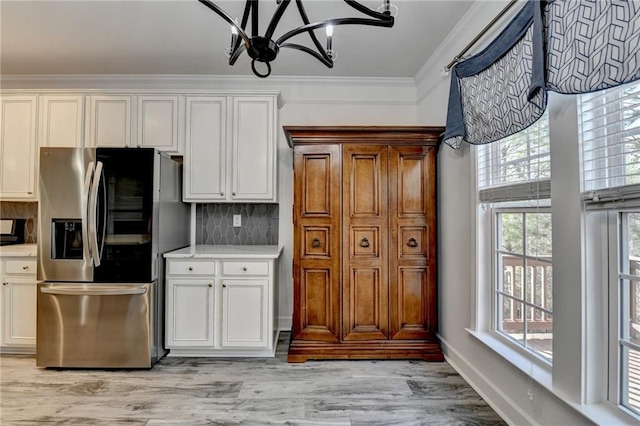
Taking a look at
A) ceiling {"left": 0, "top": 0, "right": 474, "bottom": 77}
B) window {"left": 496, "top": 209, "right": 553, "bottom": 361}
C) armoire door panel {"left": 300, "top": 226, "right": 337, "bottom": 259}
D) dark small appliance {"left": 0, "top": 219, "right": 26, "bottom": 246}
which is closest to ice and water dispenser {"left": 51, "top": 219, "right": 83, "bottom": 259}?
dark small appliance {"left": 0, "top": 219, "right": 26, "bottom": 246}

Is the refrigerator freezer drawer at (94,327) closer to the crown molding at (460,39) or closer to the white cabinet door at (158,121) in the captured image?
the white cabinet door at (158,121)

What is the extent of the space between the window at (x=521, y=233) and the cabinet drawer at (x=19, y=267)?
3675mm

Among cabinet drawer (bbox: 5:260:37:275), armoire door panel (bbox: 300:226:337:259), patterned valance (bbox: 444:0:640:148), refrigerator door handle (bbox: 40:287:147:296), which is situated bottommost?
refrigerator door handle (bbox: 40:287:147:296)

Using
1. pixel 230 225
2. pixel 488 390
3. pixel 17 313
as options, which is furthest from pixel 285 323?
pixel 17 313

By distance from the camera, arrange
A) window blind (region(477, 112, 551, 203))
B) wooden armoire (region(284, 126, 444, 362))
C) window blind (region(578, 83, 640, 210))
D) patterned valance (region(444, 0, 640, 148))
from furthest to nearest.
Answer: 1. wooden armoire (region(284, 126, 444, 362))
2. window blind (region(477, 112, 551, 203))
3. window blind (region(578, 83, 640, 210))
4. patterned valance (region(444, 0, 640, 148))

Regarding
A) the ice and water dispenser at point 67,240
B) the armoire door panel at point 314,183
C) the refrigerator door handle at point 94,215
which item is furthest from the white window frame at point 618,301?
the ice and water dispenser at point 67,240

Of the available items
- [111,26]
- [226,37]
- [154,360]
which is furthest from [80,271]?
[226,37]

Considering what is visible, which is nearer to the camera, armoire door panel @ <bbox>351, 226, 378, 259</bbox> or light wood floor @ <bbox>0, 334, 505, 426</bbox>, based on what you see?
light wood floor @ <bbox>0, 334, 505, 426</bbox>

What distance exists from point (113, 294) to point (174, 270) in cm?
46

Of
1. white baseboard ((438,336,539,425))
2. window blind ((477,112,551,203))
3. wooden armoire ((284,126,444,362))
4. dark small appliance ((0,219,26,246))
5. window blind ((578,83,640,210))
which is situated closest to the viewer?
window blind ((578,83,640,210))

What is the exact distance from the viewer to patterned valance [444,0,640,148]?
113 centimetres

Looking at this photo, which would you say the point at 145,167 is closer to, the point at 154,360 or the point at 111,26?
the point at 111,26

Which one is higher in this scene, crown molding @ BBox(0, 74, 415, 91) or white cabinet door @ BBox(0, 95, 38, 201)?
crown molding @ BBox(0, 74, 415, 91)

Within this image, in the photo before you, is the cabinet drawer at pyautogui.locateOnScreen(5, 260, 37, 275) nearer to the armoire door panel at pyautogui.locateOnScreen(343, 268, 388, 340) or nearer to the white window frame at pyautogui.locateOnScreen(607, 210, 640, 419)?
the armoire door panel at pyautogui.locateOnScreen(343, 268, 388, 340)
